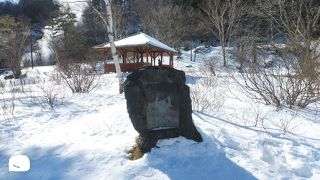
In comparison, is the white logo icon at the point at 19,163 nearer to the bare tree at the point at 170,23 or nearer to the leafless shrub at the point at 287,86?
the leafless shrub at the point at 287,86

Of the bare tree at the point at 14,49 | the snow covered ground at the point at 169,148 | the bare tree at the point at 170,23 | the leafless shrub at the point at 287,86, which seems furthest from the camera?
the bare tree at the point at 170,23

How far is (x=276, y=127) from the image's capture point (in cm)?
694

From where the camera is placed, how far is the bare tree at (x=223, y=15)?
34.9 metres

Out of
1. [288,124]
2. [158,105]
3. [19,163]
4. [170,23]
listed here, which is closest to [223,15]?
[170,23]

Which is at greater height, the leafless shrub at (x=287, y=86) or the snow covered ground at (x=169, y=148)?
the leafless shrub at (x=287, y=86)

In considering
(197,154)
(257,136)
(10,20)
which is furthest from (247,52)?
(10,20)

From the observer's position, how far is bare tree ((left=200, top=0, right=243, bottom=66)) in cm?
3488

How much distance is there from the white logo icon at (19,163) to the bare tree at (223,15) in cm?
2970

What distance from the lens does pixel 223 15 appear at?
36.8 meters

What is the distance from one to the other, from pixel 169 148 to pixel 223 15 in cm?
3268

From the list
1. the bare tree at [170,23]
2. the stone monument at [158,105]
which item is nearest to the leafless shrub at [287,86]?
the stone monument at [158,105]

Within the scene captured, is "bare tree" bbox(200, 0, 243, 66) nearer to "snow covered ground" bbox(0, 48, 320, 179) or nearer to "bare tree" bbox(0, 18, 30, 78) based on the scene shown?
"bare tree" bbox(0, 18, 30, 78)

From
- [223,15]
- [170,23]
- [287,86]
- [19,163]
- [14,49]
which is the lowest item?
[19,163]

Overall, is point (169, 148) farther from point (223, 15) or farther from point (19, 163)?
point (223, 15)
